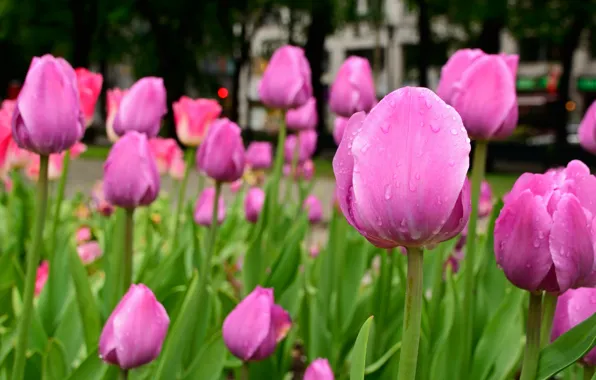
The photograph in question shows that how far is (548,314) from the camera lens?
0.86 metres

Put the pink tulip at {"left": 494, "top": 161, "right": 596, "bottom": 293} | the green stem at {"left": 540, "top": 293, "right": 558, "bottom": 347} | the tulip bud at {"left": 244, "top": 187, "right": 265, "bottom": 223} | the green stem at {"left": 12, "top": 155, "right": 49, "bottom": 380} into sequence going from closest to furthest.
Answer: the pink tulip at {"left": 494, "top": 161, "right": 596, "bottom": 293} → the green stem at {"left": 540, "top": 293, "right": 558, "bottom": 347} → the green stem at {"left": 12, "top": 155, "right": 49, "bottom": 380} → the tulip bud at {"left": 244, "top": 187, "right": 265, "bottom": 223}

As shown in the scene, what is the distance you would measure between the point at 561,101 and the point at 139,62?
1018cm

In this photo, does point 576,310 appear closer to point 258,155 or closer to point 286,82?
point 286,82

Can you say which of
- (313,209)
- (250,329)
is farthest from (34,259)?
(313,209)

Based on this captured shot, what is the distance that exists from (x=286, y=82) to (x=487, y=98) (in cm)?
75

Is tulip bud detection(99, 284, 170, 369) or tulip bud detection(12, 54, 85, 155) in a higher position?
tulip bud detection(12, 54, 85, 155)

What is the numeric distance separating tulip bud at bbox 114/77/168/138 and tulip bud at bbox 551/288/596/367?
0.85 metres

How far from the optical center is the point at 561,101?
17188 mm

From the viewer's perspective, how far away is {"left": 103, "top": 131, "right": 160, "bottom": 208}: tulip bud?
1.23 metres

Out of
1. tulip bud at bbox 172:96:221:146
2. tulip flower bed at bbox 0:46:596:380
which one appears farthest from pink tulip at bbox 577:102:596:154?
tulip bud at bbox 172:96:221:146

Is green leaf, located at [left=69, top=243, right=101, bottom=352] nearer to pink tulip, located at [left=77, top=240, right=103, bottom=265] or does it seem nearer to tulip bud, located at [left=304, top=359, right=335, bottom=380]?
tulip bud, located at [left=304, top=359, right=335, bottom=380]

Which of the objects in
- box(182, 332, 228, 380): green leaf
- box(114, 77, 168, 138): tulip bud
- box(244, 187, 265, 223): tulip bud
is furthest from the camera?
box(244, 187, 265, 223): tulip bud

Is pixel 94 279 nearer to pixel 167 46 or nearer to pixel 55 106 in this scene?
pixel 55 106

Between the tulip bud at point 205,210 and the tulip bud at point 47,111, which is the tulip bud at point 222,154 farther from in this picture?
the tulip bud at point 205,210
